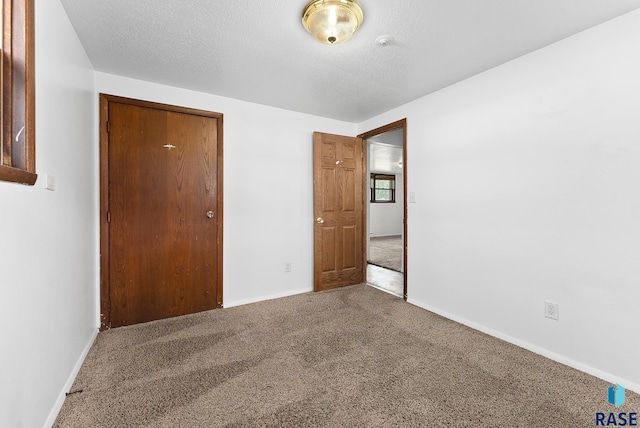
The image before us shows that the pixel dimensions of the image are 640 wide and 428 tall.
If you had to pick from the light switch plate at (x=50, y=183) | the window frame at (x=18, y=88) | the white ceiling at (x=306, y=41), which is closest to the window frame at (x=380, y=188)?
the white ceiling at (x=306, y=41)

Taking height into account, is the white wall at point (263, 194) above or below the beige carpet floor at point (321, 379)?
above

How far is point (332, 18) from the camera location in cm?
161

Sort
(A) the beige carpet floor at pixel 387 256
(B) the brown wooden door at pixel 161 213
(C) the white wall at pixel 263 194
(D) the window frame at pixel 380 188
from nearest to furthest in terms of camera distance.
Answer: (B) the brown wooden door at pixel 161 213 < (C) the white wall at pixel 263 194 < (A) the beige carpet floor at pixel 387 256 < (D) the window frame at pixel 380 188

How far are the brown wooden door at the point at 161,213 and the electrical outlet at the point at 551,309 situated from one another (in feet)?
9.78

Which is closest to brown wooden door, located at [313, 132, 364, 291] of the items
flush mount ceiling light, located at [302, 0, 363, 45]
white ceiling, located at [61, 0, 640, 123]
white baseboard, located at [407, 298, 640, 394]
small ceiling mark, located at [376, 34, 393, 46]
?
white ceiling, located at [61, 0, 640, 123]

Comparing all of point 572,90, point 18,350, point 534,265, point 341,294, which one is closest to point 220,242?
point 341,294

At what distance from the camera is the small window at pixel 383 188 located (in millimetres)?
9062

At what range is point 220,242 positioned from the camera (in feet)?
9.70

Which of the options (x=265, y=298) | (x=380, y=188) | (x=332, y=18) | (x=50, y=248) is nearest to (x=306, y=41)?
(x=332, y=18)

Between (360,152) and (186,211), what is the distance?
2414 millimetres

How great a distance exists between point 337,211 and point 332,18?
93.3 inches

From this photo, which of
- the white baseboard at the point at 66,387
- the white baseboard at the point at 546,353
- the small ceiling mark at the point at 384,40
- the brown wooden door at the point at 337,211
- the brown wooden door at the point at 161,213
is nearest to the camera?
the white baseboard at the point at 66,387

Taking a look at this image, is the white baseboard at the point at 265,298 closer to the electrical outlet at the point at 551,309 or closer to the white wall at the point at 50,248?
the white wall at the point at 50,248

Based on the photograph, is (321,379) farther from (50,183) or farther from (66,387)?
(50,183)
